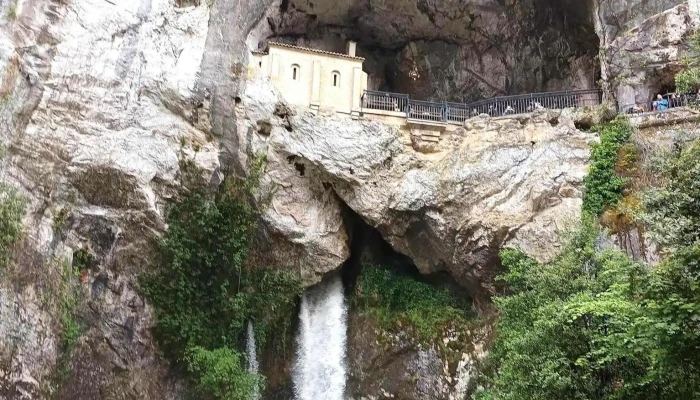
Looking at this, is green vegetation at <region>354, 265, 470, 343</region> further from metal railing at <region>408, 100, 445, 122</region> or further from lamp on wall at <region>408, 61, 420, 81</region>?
lamp on wall at <region>408, 61, 420, 81</region>

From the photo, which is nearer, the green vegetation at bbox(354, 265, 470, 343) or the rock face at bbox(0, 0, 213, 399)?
the rock face at bbox(0, 0, 213, 399)

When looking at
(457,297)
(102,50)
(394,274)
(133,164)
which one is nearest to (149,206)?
(133,164)

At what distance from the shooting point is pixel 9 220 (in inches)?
497

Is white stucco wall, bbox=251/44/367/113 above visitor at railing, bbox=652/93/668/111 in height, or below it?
above

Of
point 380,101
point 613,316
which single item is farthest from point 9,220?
point 380,101

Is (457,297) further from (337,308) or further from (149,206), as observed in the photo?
(149,206)

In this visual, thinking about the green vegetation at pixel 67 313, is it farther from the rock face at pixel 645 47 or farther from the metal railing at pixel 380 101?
the rock face at pixel 645 47

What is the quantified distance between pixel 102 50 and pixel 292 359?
1046 centimetres

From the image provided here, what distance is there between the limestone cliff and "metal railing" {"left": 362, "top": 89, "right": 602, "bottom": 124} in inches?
58.4

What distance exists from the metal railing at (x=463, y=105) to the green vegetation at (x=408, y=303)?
222 inches

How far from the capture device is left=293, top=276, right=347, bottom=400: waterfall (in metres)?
17.1

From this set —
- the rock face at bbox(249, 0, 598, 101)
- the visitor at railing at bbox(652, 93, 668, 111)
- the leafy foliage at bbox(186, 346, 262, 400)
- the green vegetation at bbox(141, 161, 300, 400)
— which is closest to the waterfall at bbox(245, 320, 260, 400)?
the green vegetation at bbox(141, 161, 300, 400)

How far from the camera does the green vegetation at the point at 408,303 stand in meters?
17.3

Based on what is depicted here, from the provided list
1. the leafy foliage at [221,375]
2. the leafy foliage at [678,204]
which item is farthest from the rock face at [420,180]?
the leafy foliage at [678,204]
